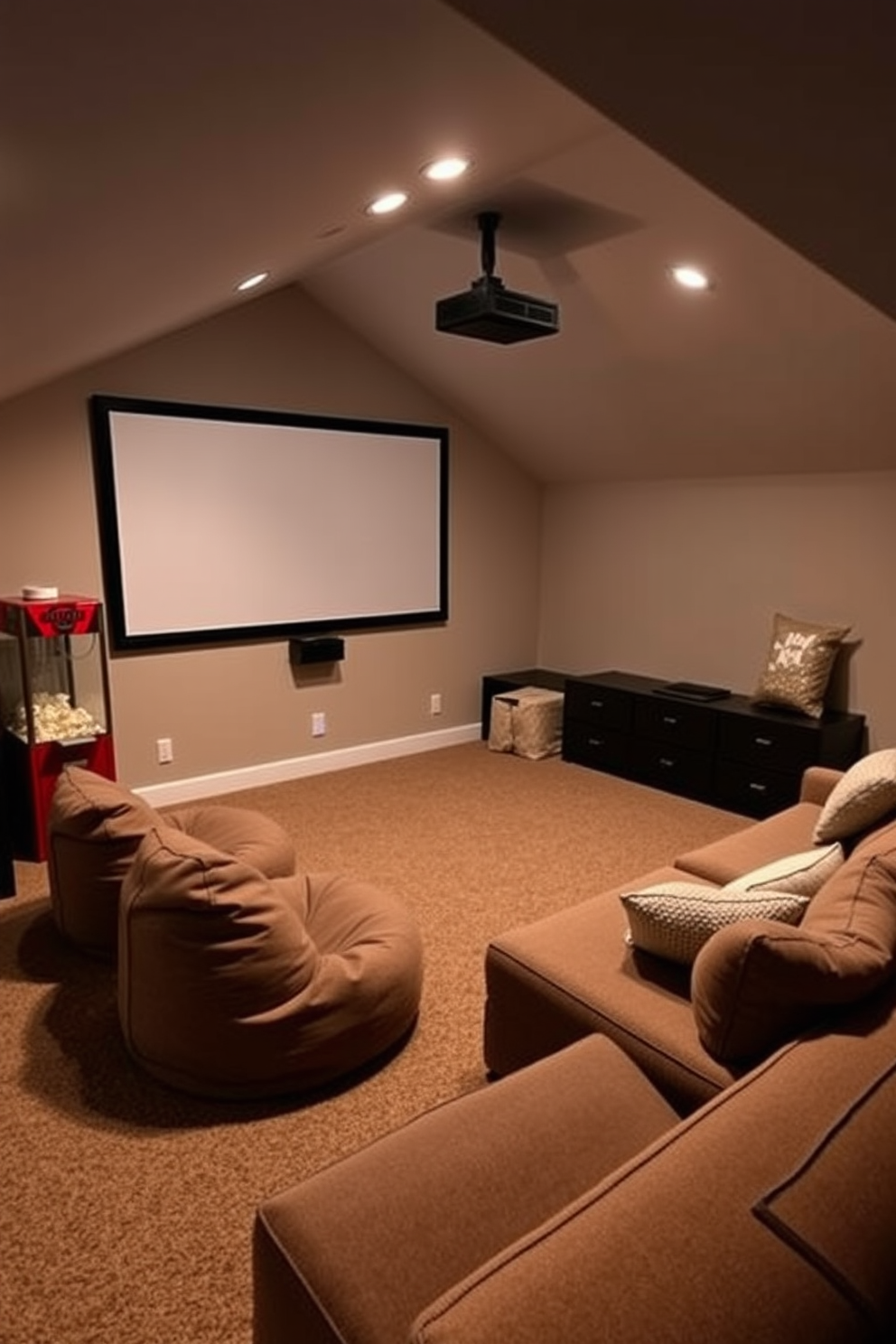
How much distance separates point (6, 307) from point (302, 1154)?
2073 mm

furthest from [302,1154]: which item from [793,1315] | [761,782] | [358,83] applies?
[761,782]

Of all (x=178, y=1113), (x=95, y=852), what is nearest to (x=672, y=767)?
(x=95, y=852)

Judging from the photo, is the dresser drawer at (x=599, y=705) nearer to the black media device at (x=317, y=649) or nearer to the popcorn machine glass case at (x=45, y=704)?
the black media device at (x=317, y=649)

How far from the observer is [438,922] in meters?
3.19

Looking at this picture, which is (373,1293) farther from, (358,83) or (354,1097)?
(358,83)

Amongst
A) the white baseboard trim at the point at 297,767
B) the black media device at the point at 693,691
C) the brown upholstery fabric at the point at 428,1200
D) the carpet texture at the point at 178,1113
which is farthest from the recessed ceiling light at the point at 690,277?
the white baseboard trim at the point at 297,767

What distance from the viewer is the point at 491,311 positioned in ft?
10.4

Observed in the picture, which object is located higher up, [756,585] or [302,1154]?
[756,585]

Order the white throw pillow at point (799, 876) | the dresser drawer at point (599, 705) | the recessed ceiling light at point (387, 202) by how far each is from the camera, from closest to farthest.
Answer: the white throw pillow at point (799, 876)
the recessed ceiling light at point (387, 202)
the dresser drawer at point (599, 705)

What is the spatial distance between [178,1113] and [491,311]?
9.27 feet

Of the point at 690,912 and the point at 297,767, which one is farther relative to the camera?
the point at 297,767

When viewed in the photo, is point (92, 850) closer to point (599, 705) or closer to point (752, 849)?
point (752, 849)

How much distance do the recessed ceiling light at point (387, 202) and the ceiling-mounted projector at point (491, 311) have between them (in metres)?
0.89

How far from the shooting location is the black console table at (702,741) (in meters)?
4.21
